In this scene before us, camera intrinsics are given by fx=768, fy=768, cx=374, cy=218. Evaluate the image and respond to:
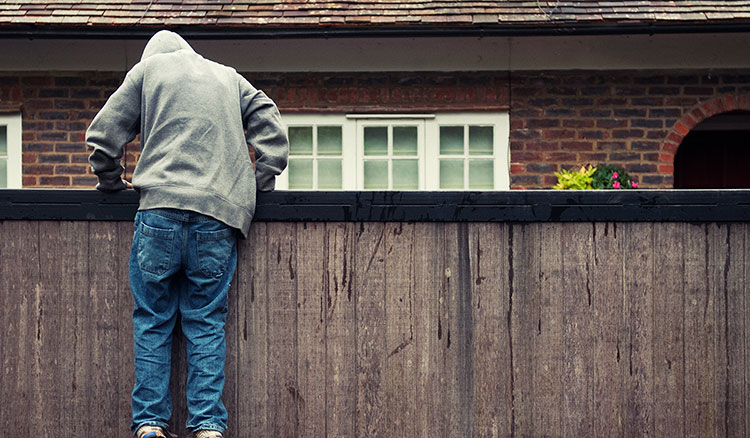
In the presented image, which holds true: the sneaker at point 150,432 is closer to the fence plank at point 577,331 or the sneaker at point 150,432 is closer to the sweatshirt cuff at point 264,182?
the sweatshirt cuff at point 264,182

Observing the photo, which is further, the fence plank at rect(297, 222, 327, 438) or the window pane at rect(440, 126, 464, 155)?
the window pane at rect(440, 126, 464, 155)

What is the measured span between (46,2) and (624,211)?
203 inches

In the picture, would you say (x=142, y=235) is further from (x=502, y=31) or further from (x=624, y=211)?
(x=502, y=31)

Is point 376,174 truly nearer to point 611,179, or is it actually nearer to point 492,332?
point 611,179

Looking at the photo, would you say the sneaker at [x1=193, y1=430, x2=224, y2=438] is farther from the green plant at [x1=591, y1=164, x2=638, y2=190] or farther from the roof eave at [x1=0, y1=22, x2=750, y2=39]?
the green plant at [x1=591, y1=164, x2=638, y2=190]

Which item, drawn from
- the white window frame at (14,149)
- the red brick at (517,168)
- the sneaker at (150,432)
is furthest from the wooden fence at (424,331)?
the white window frame at (14,149)

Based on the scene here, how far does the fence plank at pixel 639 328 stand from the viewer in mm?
3223

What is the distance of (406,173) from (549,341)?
3570 millimetres

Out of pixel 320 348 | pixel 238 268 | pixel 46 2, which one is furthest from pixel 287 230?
pixel 46 2

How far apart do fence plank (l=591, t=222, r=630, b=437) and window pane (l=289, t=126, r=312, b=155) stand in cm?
382

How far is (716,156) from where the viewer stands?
7.69 m

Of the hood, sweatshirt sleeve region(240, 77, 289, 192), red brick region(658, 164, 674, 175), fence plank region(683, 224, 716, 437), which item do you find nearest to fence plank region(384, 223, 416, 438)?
sweatshirt sleeve region(240, 77, 289, 192)

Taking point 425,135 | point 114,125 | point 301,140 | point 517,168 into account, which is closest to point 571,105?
point 517,168

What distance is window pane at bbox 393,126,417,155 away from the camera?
663 cm
